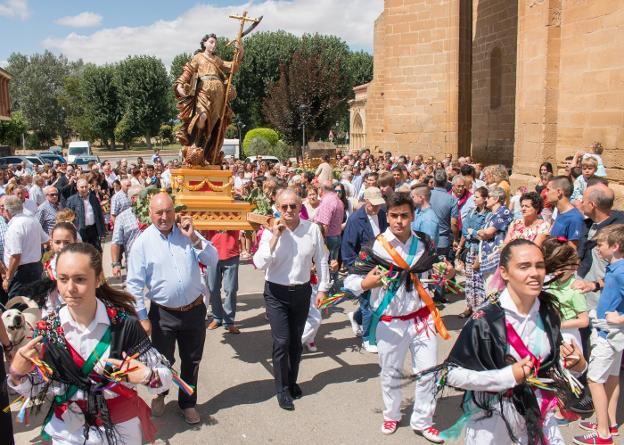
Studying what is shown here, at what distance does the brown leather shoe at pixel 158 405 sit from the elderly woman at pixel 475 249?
4.17 metres

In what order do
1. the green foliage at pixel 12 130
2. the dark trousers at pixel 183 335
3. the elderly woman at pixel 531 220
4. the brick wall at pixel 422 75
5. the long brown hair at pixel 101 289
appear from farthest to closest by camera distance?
the green foliage at pixel 12 130 → the brick wall at pixel 422 75 → the elderly woman at pixel 531 220 → the dark trousers at pixel 183 335 → the long brown hair at pixel 101 289

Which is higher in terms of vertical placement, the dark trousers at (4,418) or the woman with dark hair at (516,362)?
the woman with dark hair at (516,362)

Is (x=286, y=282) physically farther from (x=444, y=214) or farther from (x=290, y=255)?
(x=444, y=214)

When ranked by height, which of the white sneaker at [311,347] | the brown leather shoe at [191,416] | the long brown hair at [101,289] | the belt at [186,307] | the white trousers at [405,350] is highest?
the long brown hair at [101,289]

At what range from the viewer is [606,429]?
15.0ft

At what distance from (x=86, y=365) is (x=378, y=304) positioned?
2390 mm

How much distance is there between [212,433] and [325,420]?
955 millimetres

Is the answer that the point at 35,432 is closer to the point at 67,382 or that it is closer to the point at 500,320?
the point at 67,382

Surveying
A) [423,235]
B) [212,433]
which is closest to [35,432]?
[212,433]

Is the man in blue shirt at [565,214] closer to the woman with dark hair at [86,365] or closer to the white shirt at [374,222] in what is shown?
the white shirt at [374,222]

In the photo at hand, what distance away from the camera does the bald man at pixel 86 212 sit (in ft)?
31.7

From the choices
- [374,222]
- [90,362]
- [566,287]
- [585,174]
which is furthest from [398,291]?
[585,174]

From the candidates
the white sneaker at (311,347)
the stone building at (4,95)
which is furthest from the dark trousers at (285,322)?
the stone building at (4,95)

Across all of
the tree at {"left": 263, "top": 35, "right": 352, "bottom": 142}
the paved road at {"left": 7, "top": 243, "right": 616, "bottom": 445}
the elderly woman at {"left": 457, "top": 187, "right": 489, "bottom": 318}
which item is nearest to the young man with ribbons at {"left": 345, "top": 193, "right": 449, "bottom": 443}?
the paved road at {"left": 7, "top": 243, "right": 616, "bottom": 445}
